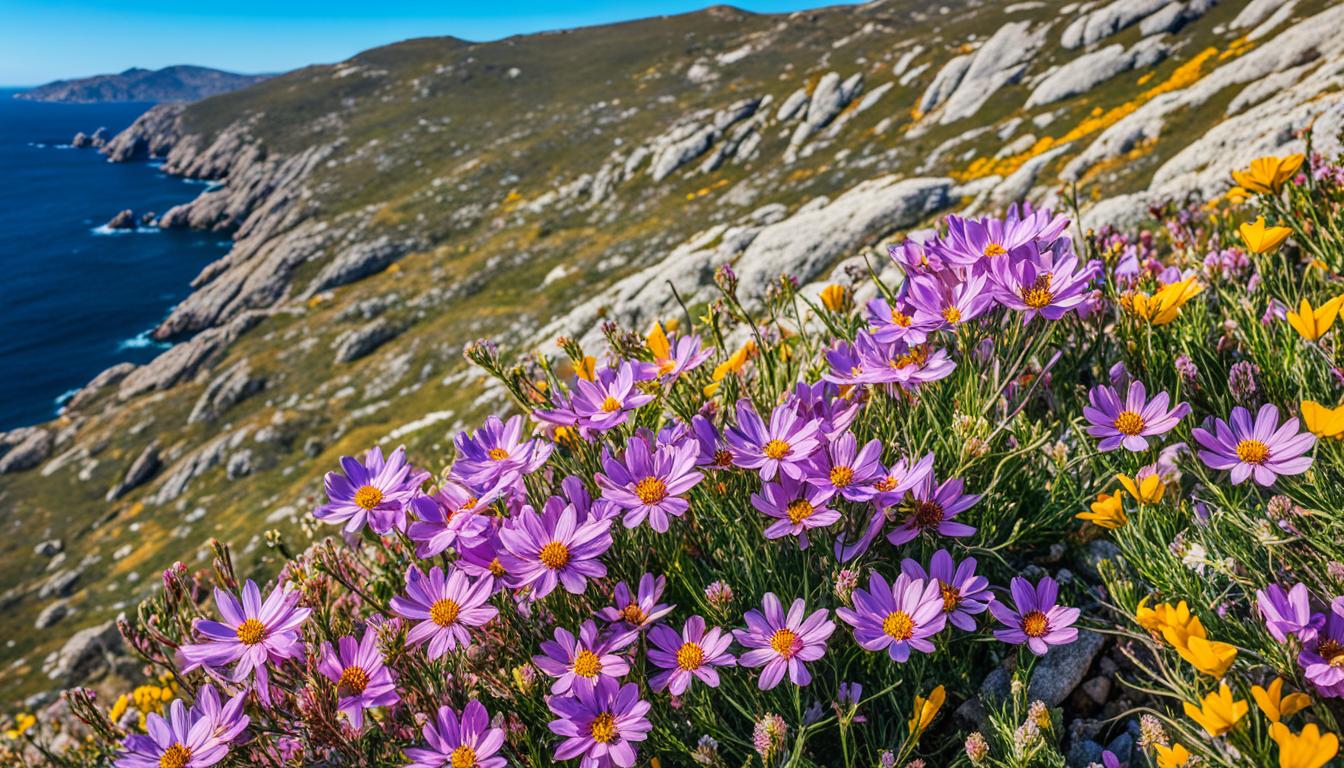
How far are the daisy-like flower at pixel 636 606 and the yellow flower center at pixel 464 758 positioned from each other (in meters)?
0.55

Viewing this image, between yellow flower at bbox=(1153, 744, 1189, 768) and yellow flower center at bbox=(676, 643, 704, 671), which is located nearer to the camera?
yellow flower at bbox=(1153, 744, 1189, 768)

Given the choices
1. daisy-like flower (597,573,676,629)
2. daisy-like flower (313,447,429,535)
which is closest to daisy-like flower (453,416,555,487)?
daisy-like flower (313,447,429,535)

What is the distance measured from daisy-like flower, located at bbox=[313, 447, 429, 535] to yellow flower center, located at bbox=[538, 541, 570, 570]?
1.94ft

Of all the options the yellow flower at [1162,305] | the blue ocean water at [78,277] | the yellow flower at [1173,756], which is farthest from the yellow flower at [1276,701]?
the blue ocean water at [78,277]

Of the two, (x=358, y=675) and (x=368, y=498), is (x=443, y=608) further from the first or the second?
(x=368, y=498)

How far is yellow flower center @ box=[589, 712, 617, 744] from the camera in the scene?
2.09 metres

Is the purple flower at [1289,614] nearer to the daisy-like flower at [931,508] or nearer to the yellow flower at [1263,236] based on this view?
the daisy-like flower at [931,508]

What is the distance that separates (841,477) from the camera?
2285 mm

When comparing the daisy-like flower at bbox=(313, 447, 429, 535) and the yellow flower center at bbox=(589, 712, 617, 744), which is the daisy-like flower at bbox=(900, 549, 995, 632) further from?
the daisy-like flower at bbox=(313, 447, 429, 535)

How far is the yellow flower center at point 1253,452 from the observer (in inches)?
86.5

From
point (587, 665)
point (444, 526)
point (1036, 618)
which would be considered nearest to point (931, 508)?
point (1036, 618)

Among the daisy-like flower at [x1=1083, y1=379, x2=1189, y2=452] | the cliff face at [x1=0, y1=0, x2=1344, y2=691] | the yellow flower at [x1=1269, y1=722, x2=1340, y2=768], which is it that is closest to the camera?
the yellow flower at [x1=1269, y1=722, x2=1340, y2=768]

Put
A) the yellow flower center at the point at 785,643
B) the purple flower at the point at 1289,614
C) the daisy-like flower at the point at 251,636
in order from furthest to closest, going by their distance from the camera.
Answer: the daisy-like flower at the point at 251,636, the yellow flower center at the point at 785,643, the purple flower at the point at 1289,614

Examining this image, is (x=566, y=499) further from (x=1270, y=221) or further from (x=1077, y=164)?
A: (x=1077, y=164)
